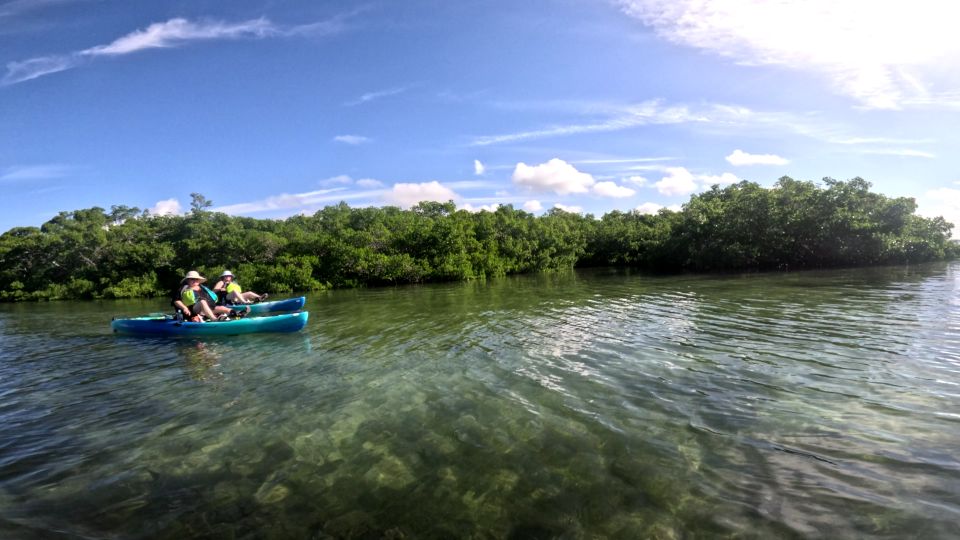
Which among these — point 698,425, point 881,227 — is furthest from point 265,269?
point 881,227

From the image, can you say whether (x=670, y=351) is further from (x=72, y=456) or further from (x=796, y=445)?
(x=72, y=456)

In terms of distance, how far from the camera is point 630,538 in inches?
132

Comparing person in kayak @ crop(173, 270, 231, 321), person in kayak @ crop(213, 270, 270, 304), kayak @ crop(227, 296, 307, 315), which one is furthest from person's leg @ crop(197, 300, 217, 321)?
kayak @ crop(227, 296, 307, 315)

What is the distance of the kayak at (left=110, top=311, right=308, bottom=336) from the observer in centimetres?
1238

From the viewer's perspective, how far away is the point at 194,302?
43.4ft

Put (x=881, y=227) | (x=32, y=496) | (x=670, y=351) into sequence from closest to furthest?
(x=32, y=496) → (x=670, y=351) → (x=881, y=227)

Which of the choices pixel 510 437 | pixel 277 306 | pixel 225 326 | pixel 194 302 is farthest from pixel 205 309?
pixel 510 437

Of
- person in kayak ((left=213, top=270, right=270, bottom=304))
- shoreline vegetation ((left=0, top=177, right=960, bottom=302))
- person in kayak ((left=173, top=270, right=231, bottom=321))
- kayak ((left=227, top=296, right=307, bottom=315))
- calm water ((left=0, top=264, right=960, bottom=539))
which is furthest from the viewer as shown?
shoreline vegetation ((left=0, top=177, right=960, bottom=302))

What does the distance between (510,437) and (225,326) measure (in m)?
9.96

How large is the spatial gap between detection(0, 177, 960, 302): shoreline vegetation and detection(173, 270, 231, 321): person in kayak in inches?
818

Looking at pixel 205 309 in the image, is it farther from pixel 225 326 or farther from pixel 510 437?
pixel 510 437

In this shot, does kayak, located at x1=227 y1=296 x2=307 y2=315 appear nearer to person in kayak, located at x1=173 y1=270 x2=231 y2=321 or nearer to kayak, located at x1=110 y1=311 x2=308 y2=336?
person in kayak, located at x1=173 y1=270 x2=231 y2=321

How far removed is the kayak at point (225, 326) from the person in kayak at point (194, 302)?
0.44 m

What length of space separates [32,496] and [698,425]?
652 cm
